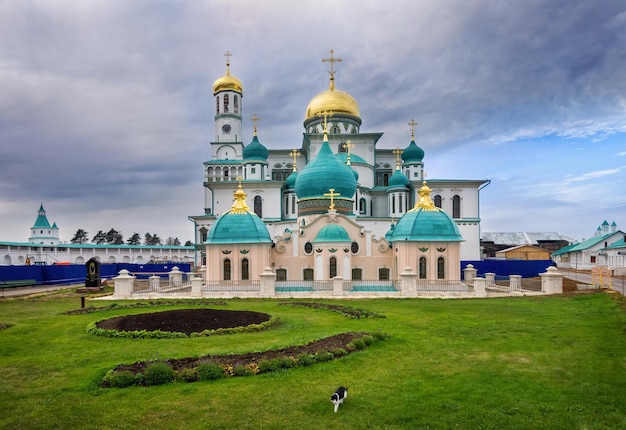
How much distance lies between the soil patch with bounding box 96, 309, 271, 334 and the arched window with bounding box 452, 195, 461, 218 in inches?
1368

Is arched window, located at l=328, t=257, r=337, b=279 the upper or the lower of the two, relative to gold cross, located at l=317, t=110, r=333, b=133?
lower

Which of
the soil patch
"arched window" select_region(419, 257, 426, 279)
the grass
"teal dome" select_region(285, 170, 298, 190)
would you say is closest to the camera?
the grass

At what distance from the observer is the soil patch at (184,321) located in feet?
45.0

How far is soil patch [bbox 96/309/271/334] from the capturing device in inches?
539

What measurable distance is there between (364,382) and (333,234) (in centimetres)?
1883

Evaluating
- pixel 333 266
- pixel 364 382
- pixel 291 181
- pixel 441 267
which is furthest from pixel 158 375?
pixel 291 181

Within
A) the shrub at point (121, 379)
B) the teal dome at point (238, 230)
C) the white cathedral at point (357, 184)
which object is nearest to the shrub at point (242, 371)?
the shrub at point (121, 379)

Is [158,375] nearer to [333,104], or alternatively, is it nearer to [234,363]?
[234,363]

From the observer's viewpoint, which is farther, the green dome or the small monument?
the small monument

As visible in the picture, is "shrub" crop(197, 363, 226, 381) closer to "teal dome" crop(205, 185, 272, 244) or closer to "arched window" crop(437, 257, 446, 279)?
"teal dome" crop(205, 185, 272, 244)

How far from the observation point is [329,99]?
47.1m

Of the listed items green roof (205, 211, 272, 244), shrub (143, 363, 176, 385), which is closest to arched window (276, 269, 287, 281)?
green roof (205, 211, 272, 244)

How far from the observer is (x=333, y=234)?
27156 millimetres

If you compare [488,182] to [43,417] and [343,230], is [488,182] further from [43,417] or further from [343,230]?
[43,417]
